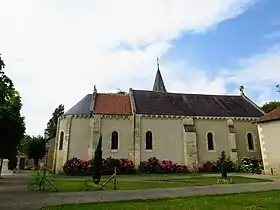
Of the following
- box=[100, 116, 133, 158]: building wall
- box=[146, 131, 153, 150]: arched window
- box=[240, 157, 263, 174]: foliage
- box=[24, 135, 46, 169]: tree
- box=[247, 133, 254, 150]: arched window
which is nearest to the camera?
box=[240, 157, 263, 174]: foliage

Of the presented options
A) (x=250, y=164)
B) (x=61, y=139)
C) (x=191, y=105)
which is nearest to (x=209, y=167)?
(x=250, y=164)

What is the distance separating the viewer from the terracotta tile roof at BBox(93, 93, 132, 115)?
33.4 metres

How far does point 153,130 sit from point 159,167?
4328 millimetres

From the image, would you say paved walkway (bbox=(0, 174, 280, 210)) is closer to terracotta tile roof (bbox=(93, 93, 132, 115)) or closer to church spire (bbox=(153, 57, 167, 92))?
terracotta tile roof (bbox=(93, 93, 132, 115))

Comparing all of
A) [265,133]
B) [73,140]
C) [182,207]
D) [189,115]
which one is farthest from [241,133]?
[182,207]

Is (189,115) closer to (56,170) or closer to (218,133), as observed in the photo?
(218,133)

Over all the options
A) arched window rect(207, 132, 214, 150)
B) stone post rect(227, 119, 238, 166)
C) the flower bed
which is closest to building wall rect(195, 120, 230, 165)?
arched window rect(207, 132, 214, 150)

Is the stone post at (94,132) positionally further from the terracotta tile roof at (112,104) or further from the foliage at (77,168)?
the foliage at (77,168)

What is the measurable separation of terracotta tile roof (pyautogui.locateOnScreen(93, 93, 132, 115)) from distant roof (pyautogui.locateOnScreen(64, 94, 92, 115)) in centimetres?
85

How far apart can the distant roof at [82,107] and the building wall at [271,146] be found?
60.6 feet

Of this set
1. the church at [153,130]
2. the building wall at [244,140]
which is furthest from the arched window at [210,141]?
the building wall at [244,140]

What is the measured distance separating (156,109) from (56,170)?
13419 millimetres

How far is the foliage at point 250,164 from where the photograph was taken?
3125 cm

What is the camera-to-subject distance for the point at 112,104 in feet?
114
